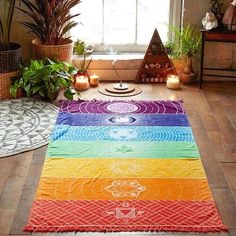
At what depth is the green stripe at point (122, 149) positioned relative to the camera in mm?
3395

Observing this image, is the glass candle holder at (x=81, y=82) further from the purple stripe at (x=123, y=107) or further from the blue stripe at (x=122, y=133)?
the blue stripe at (x=122, y=133)

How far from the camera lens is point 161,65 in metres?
4.91

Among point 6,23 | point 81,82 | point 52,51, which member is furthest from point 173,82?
point 6,23

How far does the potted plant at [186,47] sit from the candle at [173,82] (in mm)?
151

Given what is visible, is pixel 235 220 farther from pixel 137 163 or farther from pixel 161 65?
pixel 161 65

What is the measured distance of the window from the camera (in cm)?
505

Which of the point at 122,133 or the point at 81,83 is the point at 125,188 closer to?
the point at 122,133

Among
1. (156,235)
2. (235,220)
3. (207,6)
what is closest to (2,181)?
(156,235)

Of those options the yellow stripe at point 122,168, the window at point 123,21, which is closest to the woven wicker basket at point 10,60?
the window at point 123,21

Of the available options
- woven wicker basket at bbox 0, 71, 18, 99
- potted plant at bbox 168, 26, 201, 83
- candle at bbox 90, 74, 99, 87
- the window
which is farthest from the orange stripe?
the window

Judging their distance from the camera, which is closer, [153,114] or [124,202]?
[124,202]

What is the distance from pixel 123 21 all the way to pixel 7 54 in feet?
A: 4.41

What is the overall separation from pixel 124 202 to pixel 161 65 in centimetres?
231

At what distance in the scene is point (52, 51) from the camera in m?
4.53
